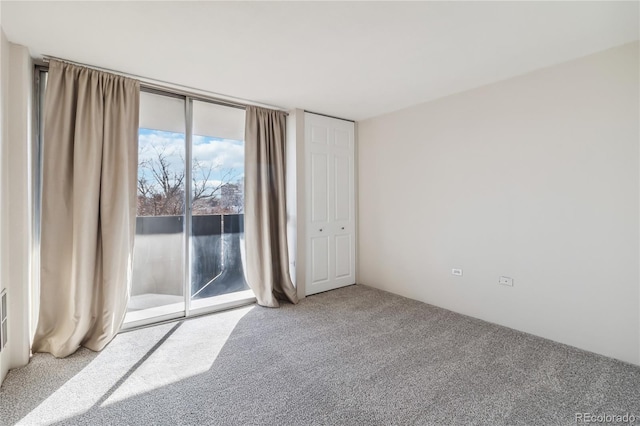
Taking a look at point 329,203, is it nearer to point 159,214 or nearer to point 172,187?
point 172,187

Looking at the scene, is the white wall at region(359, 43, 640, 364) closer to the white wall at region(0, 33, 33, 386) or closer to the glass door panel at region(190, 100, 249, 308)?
the glass door panel at region(190, 100, 249, 308)

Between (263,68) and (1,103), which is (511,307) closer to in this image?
(263,68)

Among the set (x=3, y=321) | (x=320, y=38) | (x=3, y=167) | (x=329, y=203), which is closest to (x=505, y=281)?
(x=329, y=203)

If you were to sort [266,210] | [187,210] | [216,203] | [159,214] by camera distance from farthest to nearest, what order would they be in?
[266,210]
[216,203]
[187,210]
[159,214]

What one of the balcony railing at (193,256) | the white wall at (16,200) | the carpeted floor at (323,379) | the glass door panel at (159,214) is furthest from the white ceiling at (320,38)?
the carpeted floor at (323,379)

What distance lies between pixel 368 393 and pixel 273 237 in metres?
2.25

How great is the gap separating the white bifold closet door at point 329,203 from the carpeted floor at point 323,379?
121 centimetres

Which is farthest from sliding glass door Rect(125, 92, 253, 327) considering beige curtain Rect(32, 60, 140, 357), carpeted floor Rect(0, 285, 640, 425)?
carpeted floor Rect(0, 285, 640, 425)

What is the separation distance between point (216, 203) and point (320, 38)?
2.13m

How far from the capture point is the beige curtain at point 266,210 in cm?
357

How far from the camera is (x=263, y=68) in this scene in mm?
2654

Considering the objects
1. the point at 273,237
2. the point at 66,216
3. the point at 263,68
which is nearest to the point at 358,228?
the point at 273,237

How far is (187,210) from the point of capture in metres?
3.25

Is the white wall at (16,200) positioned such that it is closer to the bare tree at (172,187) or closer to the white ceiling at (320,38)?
the white ceiling at (320,38)
